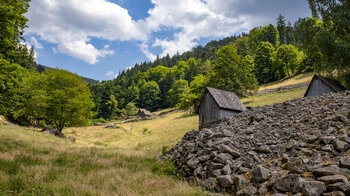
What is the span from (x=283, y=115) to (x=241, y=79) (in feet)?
116

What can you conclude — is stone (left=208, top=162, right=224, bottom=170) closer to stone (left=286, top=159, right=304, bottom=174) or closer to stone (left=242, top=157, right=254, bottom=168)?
stone (left=242, top=157, right=254, bottom=168)

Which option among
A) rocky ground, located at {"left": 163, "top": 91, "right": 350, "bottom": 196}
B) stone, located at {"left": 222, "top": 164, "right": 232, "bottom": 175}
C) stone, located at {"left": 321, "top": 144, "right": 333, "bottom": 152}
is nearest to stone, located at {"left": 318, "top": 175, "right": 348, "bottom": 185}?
rocky ground, located at {"left": 163, "top": 91, "right": 350, "bottom": 196}

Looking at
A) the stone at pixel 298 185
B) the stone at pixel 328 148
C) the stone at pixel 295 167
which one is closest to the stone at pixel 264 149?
the stone at pixel 295 167

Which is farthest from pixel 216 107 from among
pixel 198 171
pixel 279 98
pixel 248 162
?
pixel 279 98

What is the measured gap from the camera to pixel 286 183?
5.19 m

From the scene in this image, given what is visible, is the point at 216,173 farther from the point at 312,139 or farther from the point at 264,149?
the point at 312,139

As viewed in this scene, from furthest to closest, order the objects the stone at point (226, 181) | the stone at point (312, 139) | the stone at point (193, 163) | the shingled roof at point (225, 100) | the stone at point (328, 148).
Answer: the shingled roof at point (225, 100) < the stone at point (193, 163) < the stone at point (312, 139) < the stone at point (226, 181) < the stone at point (328, 148)

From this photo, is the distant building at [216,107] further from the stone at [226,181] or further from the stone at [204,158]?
the stone at [226,181]

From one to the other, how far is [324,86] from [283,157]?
835 inches

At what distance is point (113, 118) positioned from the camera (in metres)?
84.6

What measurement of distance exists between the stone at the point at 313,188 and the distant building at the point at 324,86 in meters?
21.8

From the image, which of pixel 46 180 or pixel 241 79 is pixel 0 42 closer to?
pixel 46 180

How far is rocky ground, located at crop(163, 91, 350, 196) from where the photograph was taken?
16.6ft

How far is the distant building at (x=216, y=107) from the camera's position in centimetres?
2314
